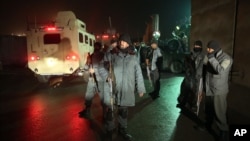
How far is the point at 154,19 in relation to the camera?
17.9 meters

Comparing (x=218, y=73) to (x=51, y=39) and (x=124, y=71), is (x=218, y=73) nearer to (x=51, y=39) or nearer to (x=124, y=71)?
(x=124, y=71)

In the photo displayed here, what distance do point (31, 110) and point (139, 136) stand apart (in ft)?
12.4

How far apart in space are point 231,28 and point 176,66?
330 inches

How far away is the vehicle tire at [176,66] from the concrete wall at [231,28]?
6464 mm

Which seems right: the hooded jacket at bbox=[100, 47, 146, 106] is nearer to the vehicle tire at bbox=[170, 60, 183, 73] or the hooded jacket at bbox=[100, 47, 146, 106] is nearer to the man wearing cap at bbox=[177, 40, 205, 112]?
the man wearing cap at bbox=[177, 40, 205, 112]

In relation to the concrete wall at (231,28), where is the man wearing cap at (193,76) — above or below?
below

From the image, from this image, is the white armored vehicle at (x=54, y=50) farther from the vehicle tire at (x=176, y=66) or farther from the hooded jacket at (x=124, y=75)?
the hooded jacket at (x=124, y=75)

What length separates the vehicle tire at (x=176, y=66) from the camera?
1505 centimetres

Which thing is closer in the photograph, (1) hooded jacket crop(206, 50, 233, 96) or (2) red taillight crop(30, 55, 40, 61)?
(1) hooded jacket crop(206, 50, 233, 96)

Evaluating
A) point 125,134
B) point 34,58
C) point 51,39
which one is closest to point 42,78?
point 34,58

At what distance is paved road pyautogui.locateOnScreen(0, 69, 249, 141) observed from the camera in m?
5.03

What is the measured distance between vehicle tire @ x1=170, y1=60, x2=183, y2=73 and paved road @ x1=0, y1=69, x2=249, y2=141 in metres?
6.15

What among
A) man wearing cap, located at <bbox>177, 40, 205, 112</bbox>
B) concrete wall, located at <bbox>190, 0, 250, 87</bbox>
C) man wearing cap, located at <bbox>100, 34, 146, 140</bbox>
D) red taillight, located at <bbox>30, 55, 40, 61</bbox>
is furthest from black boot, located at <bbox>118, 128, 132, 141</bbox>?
red taillight, located at <bbox>30, 55, 40, 61</bbox>

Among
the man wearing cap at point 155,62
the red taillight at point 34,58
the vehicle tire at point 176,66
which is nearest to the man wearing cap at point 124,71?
the man wearing cap at point 155,62
